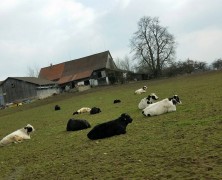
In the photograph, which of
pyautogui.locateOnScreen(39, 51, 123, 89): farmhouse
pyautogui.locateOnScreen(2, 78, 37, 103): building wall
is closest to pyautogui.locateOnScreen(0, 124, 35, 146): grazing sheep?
pyautogui.locateOnScreen(2, 78, 37, 103): building wall

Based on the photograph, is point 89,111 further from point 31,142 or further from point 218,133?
point 218,133

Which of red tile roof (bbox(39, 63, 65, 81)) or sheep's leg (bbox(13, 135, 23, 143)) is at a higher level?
red tile roof (bbox(39, 63, 65, 81))

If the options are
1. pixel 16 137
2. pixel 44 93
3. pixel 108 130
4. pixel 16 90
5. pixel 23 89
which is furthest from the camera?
pixel 16 90

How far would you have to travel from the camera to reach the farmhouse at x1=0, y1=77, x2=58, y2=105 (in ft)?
299

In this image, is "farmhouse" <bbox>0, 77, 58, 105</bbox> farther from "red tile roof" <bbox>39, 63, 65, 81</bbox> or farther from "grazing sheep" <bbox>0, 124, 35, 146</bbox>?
"grazing sheep" <bbox>0, 124, 35, 146</bbox>

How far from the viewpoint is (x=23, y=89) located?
93.2 metres

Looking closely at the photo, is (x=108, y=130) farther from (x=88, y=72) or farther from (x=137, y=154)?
(x=88, y=72)

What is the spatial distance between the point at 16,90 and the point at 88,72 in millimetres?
18237

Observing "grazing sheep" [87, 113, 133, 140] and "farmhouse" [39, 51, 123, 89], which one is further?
"farmhouse" [39, 51, 123, 89]

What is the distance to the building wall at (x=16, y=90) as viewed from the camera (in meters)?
91.6

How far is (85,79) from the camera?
101 m

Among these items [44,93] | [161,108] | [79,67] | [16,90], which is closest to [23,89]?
[16,90]

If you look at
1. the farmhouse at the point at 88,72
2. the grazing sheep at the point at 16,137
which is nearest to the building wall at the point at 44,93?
the farmhouse at the point at 88,72

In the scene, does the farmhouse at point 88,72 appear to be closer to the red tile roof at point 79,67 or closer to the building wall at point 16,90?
the red tile roof at point 79,67
